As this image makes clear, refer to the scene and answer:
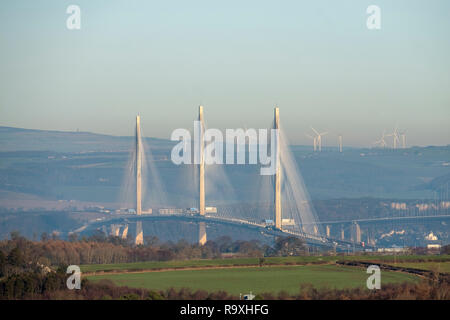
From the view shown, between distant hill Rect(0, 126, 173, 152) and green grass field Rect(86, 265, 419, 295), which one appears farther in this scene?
distant hill Rect(0, 126, 173, 152)

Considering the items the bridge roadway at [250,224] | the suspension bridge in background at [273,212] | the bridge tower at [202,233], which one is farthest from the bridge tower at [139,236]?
the bridge tower at [202,233]

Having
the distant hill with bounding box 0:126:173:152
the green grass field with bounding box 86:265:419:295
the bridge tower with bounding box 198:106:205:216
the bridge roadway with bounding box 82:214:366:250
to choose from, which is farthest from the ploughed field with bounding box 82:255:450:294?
the distant hill with bounding box 0:126:173:152

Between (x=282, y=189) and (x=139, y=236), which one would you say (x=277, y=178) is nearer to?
(x=282, y=189)

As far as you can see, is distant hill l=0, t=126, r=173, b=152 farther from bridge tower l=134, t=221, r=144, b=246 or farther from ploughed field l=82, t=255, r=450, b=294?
ploughed field l=82, t=255, r=450, b=294

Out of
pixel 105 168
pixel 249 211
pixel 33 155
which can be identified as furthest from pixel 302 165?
pixel 249 211

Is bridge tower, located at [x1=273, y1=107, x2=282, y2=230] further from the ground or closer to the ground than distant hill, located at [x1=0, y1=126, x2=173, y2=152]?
closer to the ground

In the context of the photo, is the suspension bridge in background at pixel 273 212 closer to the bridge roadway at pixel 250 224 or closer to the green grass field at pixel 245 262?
the bridge roadway at pixel 250 224

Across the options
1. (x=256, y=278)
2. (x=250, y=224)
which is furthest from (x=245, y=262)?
(x=250, y=224)
